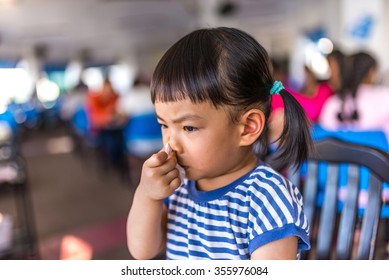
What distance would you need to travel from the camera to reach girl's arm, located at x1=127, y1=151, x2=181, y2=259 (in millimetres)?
A: 559

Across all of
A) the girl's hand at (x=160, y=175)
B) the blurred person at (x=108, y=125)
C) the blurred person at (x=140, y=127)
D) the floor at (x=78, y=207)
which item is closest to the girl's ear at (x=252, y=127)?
the girl's hand at (x=160, y=175)

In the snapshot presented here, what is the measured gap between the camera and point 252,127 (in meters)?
0.61

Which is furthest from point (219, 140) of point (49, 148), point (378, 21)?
point (49, 148)

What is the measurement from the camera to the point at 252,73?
→ 1.89 ft

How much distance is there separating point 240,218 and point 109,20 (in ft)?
29.3

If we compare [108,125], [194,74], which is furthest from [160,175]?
[108,125]

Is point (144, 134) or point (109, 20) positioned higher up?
point (109, 20)

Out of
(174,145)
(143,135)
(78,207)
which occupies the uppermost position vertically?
(174,145)

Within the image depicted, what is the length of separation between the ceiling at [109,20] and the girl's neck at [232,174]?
3.39m

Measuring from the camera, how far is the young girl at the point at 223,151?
561 millimetres

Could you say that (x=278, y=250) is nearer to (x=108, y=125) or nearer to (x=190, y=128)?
(x=190, y=128)

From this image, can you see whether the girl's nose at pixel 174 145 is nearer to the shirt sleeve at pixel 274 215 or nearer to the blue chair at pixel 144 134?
the shirt sleeve at pixel 274 215
